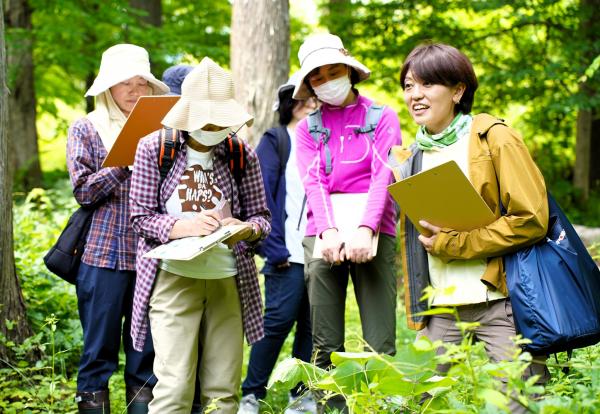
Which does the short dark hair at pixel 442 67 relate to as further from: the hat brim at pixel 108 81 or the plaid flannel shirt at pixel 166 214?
the hat brim at pixel 108 81

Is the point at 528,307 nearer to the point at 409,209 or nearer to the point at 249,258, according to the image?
the point at 409,209

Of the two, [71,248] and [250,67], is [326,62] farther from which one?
[250,67]

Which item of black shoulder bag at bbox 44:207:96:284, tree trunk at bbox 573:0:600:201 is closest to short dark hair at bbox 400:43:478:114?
black shoulder bag at bbox 44:207:96:284

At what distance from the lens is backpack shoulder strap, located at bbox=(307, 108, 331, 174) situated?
13.8 feet

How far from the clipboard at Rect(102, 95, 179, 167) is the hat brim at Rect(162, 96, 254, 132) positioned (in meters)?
0.38

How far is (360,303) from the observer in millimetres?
4266

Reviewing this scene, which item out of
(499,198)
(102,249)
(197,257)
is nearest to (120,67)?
(102,249)

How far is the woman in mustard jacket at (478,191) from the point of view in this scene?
3.00 meters

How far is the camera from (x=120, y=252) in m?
4.18

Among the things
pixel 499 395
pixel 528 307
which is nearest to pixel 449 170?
pixel 528 307

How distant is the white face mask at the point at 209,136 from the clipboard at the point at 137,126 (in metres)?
0.43

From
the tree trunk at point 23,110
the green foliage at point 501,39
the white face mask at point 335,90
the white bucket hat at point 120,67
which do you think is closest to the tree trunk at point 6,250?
the white bucket hat at point 120,67

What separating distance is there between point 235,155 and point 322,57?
0.87 meters

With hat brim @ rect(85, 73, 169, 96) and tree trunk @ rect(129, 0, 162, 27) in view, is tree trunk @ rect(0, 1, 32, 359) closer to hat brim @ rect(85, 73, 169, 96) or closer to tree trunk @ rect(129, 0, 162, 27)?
hat brim @ rect(85, 73, 169, 96)
